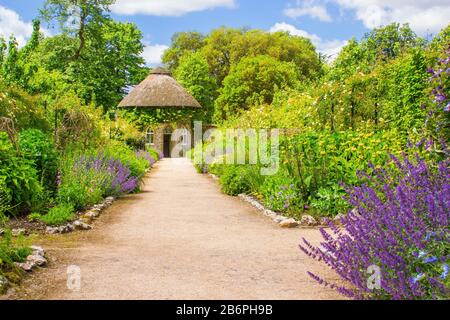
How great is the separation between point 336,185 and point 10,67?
1263cm

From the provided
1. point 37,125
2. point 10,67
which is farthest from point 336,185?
point 10,67

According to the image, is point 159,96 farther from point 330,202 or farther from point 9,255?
point 9,255

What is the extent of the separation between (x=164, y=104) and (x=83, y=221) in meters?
25.4

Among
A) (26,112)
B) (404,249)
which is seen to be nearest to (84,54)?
(26,112)

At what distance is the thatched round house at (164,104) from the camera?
112 ft

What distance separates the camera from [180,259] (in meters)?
6.40

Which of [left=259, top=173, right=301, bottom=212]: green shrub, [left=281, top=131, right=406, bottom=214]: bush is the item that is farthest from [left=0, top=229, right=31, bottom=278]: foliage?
[left=281, top=131, right=406, bottom=214]: bush

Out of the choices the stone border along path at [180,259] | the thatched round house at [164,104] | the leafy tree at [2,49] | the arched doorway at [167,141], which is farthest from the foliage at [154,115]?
the stone border along path at [180,259]

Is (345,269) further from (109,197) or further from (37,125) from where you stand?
(37,125)

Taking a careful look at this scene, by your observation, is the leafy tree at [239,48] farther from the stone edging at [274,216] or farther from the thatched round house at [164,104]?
the stone edging at [274,216]

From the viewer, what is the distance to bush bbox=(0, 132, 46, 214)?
816 centimetres

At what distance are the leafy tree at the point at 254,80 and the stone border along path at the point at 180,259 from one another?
94.0ft

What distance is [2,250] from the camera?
18.5ft

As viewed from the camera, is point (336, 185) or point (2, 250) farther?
point (336, 185)
